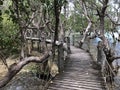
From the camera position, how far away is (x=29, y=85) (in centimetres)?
1223

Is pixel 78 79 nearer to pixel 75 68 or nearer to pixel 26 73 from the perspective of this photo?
pixel 75 68

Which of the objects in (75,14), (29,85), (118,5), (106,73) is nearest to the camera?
(106,73)

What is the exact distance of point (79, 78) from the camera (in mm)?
9859

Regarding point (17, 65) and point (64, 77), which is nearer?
point (17, 65)

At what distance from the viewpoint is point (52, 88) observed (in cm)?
894

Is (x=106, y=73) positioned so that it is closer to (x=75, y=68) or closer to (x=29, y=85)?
(x=75, y=68)

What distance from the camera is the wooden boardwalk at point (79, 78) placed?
897 centimetres

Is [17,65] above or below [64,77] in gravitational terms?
above

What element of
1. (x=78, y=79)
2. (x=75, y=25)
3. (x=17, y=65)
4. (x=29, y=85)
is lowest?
(x=29, y=85)

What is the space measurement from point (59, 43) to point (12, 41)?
2.48 metres

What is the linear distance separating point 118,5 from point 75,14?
987 centimetres

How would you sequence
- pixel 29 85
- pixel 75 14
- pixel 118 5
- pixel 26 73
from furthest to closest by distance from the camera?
pixel 75 14 → pixel 118 5 → pixel 26 73 → pixel 29 85

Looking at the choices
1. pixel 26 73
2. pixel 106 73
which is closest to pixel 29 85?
pixel 26 73

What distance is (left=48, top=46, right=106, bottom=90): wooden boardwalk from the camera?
897 cm
